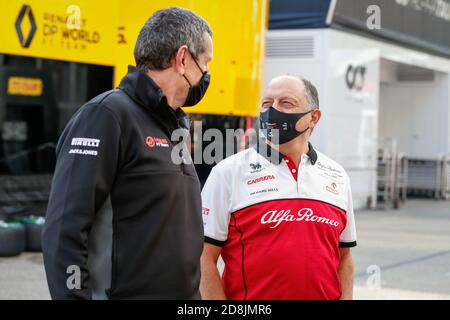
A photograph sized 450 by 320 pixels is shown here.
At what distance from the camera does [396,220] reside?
1475 cm

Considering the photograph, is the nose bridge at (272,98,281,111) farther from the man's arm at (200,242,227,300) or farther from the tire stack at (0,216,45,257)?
the tire stack at (0,216,45,257)

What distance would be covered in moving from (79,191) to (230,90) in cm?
761

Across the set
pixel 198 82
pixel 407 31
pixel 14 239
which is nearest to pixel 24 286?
pixel 14 239

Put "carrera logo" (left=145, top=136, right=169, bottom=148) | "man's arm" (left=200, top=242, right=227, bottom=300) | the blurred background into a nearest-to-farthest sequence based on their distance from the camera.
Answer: "carrera logo" (left=145, top=136, right=169, bottom=148)
"man's arm" (left=200, top=242, right=227, bottom=300)
the blurred background

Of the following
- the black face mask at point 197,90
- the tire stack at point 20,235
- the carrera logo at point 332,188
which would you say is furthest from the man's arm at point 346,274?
the tire stack at point 20,235

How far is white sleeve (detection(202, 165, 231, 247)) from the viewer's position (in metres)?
3.04

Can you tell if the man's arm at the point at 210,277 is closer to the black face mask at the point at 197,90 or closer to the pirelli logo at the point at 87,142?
the black face mask at the point at 197,90

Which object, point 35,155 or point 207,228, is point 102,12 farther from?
point 207,228

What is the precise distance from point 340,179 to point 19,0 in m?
5.86

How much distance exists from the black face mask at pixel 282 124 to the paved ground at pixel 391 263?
4487 mm

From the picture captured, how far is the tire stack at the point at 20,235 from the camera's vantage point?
29.5 feet

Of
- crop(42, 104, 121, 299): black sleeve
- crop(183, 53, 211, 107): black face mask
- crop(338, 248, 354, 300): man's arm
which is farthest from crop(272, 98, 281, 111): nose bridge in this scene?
crop(42, 104, 121, 299): black sleeve

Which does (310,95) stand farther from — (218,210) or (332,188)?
(218,210)

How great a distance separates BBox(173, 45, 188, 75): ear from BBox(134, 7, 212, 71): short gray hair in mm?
12
